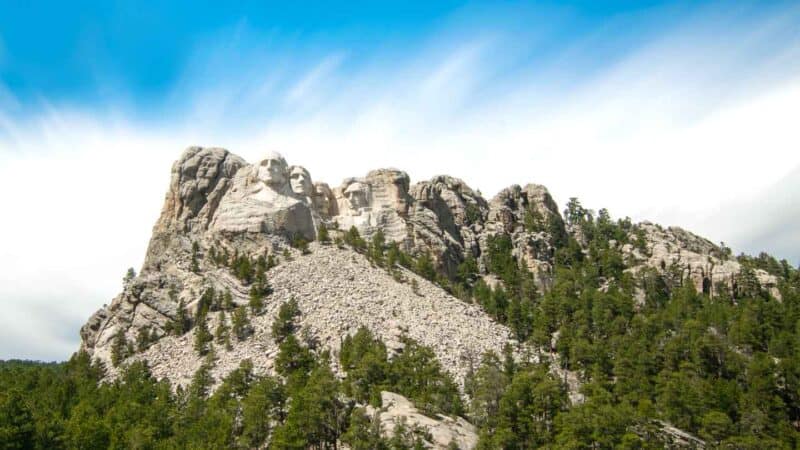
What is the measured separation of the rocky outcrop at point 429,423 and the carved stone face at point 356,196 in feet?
243

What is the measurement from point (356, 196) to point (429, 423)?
81525 mm

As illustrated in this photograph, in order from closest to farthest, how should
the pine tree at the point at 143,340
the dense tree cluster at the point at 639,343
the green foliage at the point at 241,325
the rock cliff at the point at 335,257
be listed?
the dense tree cluster at the point at 639,343 < the green foliage at the point at 241,325 < the rock cliff at the point at 335,257 < the pine tree at the point at 143,340

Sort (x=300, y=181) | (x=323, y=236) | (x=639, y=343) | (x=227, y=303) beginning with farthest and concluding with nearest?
(x=300, y=181)
(x=323, y=236)
(x=227, y=303)
(x=639, y=343)

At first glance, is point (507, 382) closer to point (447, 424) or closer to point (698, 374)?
point (447, 424)

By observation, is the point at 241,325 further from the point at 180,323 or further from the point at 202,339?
the point at 180,323

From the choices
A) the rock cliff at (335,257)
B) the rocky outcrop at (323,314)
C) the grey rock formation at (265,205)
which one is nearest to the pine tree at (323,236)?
the rock cliff at (335,257)

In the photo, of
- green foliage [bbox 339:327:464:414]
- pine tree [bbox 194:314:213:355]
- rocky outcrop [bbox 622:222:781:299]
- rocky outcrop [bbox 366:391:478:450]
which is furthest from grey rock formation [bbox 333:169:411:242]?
rocky outcrop [bbox 366:391:478:450]

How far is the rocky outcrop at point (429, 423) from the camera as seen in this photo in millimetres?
60031

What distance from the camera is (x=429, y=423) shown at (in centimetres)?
6197

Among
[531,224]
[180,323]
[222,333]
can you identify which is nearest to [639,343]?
[222,333]

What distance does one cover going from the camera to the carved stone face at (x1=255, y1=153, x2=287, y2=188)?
12331cm

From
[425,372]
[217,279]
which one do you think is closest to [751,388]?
[425,372]

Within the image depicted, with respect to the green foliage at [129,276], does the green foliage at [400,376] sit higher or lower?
lower

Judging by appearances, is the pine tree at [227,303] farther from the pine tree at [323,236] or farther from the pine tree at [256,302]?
the pine tree at [323,236]
